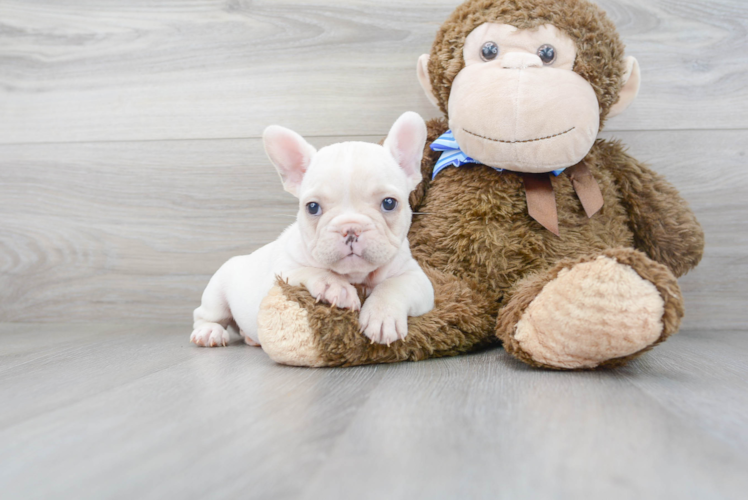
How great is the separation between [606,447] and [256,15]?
142 cm

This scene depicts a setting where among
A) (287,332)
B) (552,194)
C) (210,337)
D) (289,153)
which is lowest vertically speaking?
(210,337)

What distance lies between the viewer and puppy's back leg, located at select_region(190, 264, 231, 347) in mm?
1317

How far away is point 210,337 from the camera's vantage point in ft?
4.32

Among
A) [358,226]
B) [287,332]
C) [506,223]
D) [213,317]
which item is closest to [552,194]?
[506,223]

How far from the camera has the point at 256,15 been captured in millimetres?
1594

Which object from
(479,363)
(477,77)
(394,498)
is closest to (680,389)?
(479,363)

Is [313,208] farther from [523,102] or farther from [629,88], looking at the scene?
[629,88]

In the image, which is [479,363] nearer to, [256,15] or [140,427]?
[140,427]

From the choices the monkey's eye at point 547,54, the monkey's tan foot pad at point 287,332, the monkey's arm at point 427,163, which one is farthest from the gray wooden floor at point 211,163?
the monkey's eye at point 547,54

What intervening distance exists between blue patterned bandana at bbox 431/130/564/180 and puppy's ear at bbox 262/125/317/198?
1.09 ft

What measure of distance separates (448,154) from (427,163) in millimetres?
59

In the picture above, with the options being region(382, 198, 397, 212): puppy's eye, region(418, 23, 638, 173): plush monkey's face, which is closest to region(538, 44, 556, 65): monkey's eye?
region(418, 23, 638, 173): plush monkey's face

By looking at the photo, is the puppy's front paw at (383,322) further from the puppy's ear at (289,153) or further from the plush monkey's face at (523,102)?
the plush monkey's face at (523,102)

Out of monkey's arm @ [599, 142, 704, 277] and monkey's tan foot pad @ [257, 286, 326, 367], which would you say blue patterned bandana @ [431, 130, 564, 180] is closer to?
monkey's arm @ [599, 142, 704, 277]
